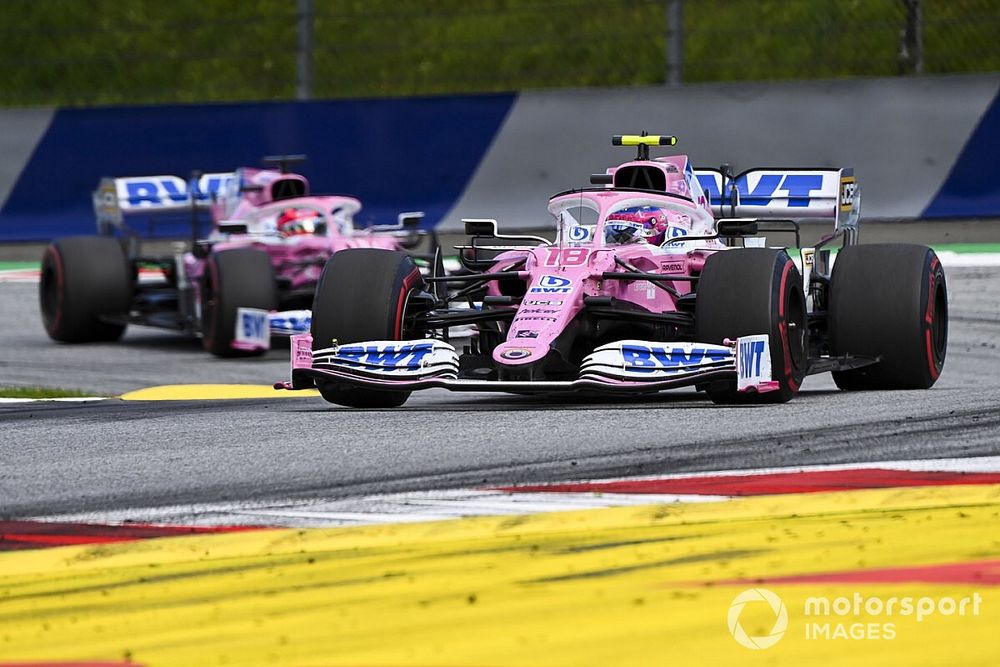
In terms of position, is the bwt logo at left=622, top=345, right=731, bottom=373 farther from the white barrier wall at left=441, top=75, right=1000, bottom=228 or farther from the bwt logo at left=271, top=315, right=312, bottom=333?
the white barrier wall at left=441, top=75, right=1000, bottom=228

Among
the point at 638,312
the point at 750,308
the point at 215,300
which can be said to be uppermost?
the point at 750,308

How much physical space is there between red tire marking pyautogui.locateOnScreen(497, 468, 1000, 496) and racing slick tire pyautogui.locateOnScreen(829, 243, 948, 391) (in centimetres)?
337

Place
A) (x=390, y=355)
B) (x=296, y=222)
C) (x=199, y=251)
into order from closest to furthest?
(x=390, y=355) → (x=199, y=251) → (x=296, y=222)

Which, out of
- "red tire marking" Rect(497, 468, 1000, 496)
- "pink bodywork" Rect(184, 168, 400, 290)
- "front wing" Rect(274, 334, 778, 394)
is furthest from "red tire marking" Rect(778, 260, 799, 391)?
"pink bodywork" Rect(184, 168, 400, 290)

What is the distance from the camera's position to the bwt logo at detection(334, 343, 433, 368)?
28.3ft

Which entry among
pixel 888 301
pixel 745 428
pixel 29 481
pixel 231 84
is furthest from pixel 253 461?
pixel 231 84

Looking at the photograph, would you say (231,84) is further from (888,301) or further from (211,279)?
(888,301)

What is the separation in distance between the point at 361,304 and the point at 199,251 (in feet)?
19.6

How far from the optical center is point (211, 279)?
1374cm

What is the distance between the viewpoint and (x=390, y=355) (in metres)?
8.68

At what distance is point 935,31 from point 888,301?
23.9 feet

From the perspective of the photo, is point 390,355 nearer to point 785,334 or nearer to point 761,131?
point 785,334

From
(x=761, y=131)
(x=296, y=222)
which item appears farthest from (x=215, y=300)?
(x=761, y=131)

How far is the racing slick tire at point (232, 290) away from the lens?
13500mm
